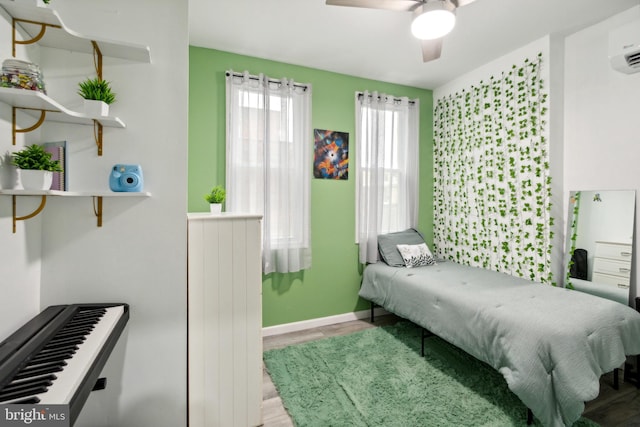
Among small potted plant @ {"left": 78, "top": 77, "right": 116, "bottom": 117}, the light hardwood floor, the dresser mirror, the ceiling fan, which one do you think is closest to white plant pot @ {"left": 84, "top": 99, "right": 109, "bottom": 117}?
small potted plant @ {"left": 78, "top": 77, "right": 116, "bottom": 117}

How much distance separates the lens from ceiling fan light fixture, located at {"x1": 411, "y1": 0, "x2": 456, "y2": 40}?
167 centimetres

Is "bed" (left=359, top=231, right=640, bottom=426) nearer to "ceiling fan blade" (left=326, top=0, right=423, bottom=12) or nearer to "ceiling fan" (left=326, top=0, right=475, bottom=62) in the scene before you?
"ceiling fan" (left=326, top=0, right=475, bottom=62)

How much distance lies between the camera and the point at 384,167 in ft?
11.2

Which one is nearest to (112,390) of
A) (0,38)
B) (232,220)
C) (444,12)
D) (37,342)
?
(37,342)

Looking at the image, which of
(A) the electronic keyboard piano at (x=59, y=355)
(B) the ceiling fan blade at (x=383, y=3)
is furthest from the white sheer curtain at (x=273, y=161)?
(A) the electronic keyboard piano at (x=59, y=355)

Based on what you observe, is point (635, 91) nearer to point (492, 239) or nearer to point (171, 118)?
point (492, 239)

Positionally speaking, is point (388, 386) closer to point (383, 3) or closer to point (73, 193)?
point (73, 193)

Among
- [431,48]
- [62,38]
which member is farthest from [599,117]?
[62,38]

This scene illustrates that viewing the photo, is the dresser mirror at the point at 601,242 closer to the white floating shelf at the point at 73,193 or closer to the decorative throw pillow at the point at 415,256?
the decorative throw pillow at the point at 415,256

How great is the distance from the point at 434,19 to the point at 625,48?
1602 millimetres

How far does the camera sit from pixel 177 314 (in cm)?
161

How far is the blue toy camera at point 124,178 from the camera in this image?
55.9 inches

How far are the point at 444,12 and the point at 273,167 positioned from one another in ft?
6.16

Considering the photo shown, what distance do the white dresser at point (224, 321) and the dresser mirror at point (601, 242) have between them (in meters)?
2.69
